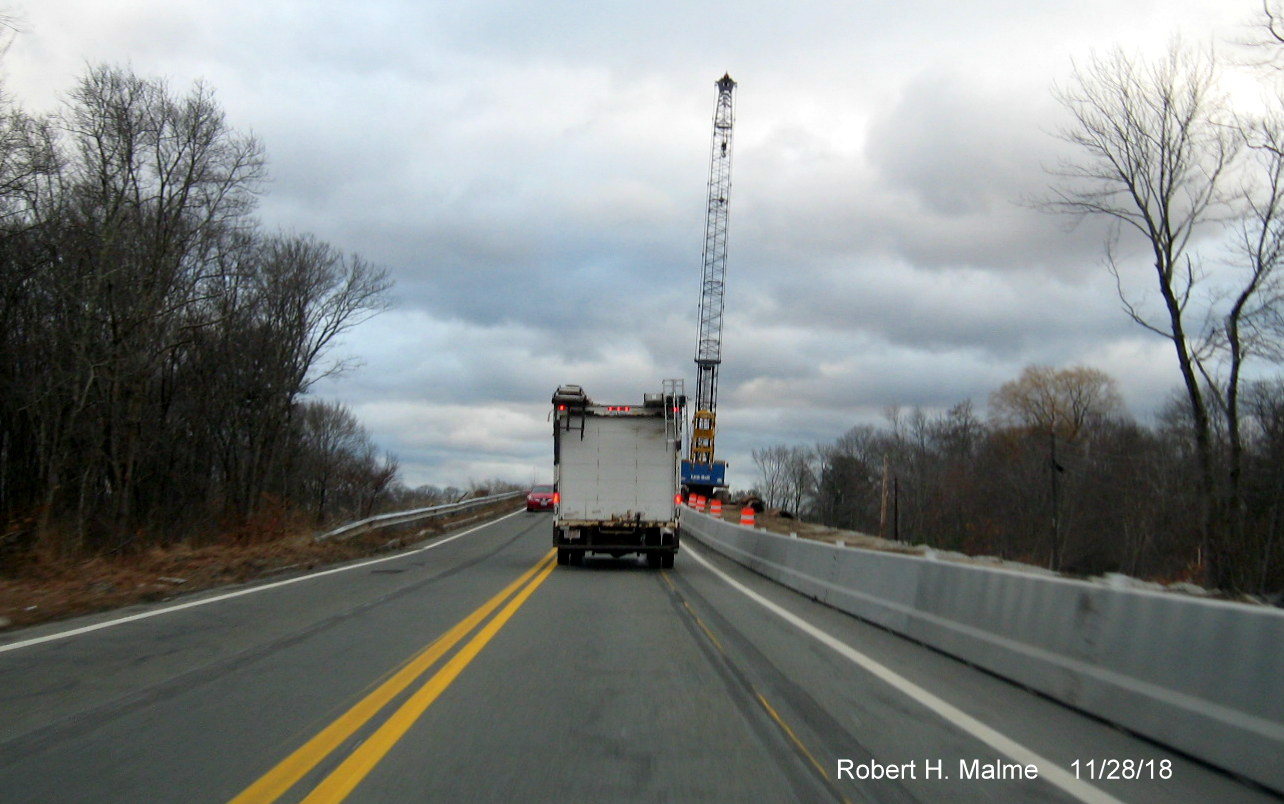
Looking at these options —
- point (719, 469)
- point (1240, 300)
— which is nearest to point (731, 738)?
point (1240, 300)

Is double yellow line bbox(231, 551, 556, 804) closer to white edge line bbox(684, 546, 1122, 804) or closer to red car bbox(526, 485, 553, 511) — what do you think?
white edge line bbox(684, 546, 1122, 804)

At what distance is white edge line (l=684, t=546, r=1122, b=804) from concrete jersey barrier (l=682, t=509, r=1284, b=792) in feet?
2.70

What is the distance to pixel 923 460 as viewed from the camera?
9244 centimetres

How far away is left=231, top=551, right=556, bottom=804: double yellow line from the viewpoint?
5.12 metres

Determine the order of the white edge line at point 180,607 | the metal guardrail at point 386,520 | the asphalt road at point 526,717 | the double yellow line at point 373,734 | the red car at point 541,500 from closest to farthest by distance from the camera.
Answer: the double yellow line at point 373,734, the asphalt road at point 526,717, the white edge line at point 180,607, the metal guardrail at point 386,520, the red car at point 541,500

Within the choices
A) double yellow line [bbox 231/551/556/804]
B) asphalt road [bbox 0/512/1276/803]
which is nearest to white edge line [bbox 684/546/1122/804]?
asphalt road [bbox 0/512/1276/803]

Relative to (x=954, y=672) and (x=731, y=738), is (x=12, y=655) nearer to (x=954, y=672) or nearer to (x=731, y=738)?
(x=731, y=738)

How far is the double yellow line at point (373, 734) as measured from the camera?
512 centimetres

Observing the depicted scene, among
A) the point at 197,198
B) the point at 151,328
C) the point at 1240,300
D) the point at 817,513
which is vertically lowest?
the point at 817,513

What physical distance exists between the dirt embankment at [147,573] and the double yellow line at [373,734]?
18.3 ft

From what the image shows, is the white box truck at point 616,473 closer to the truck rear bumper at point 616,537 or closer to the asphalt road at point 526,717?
the truck rear bumper at point 616,537

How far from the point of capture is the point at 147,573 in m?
17.4

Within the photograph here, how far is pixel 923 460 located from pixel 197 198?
71.3 meters

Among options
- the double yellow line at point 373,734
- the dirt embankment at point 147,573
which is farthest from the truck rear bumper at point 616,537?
the double yellow line at point 373,734
